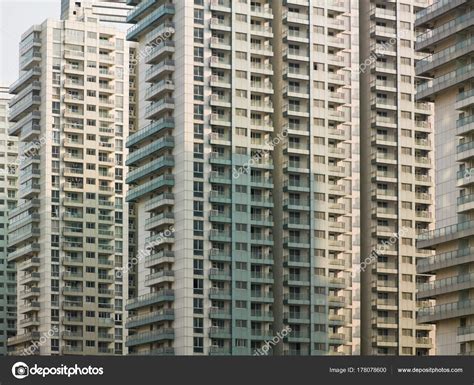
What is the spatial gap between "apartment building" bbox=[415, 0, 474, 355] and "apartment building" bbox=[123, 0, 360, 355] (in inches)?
1314

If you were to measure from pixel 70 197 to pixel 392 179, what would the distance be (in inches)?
1850

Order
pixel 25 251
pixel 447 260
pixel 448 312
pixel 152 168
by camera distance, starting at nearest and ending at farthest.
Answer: pixel 448 312
pixel 447 260
pixel 152 168
pixel 25 251

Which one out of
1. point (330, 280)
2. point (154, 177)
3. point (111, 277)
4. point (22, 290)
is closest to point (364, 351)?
point (330, 280)

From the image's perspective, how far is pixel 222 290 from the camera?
14200 cm

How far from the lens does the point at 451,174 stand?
371 feet

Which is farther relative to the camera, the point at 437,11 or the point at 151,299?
the point at 151,299

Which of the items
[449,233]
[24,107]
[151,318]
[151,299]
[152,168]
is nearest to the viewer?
[449,233]

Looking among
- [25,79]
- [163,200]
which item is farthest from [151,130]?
[25,79]

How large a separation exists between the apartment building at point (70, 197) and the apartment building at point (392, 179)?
39374 mm

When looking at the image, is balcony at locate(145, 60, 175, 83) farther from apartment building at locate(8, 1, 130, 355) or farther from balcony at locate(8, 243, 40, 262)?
balcony at locate(8, 243, 40, 262)

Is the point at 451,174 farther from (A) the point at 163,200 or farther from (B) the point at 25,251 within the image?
(B) the point at 25,251
